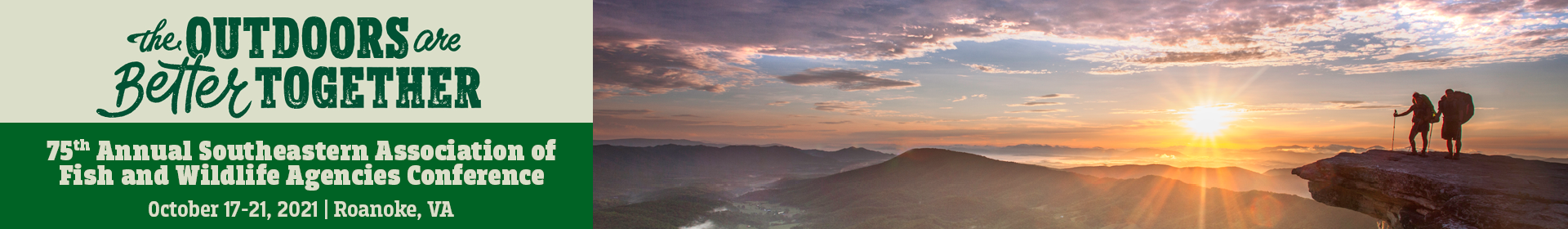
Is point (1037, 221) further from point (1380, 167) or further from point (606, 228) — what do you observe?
point (1380, 167)

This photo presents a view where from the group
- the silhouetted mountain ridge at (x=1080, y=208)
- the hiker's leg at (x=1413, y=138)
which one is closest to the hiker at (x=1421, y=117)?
the hiker's leg at (x=1413, y=138)

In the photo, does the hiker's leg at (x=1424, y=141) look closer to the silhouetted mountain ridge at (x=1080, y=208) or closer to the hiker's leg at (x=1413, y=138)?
the hiker's leg at (x=1413, y=138)

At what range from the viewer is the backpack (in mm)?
20250

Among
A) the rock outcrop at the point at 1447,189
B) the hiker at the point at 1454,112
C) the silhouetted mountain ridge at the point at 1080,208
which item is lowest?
the silhouetted mountain ridge at the point at 1080,208

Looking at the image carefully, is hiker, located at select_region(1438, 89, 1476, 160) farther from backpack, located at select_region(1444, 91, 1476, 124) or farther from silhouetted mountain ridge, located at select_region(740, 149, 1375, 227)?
silhouetted mountain ridge, located at select_region(740, 149, 1375, 227)

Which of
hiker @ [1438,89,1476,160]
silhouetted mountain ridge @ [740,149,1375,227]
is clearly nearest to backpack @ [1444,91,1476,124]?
hiker @ [1438,89,1476,160]

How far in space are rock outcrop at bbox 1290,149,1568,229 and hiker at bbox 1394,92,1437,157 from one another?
53 centimetres

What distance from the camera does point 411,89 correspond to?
65.3 ft

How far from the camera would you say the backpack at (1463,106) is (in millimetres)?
20250

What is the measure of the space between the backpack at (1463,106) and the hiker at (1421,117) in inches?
21.3

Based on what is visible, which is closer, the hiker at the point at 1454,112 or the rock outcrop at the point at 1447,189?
the rock outcrop at the point at 1447,189

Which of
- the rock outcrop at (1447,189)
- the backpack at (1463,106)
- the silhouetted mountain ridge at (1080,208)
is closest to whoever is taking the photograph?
the rock outcrop at (1447,189)

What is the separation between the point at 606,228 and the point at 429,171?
115 m

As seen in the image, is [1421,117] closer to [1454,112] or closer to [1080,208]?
[1454,112]
